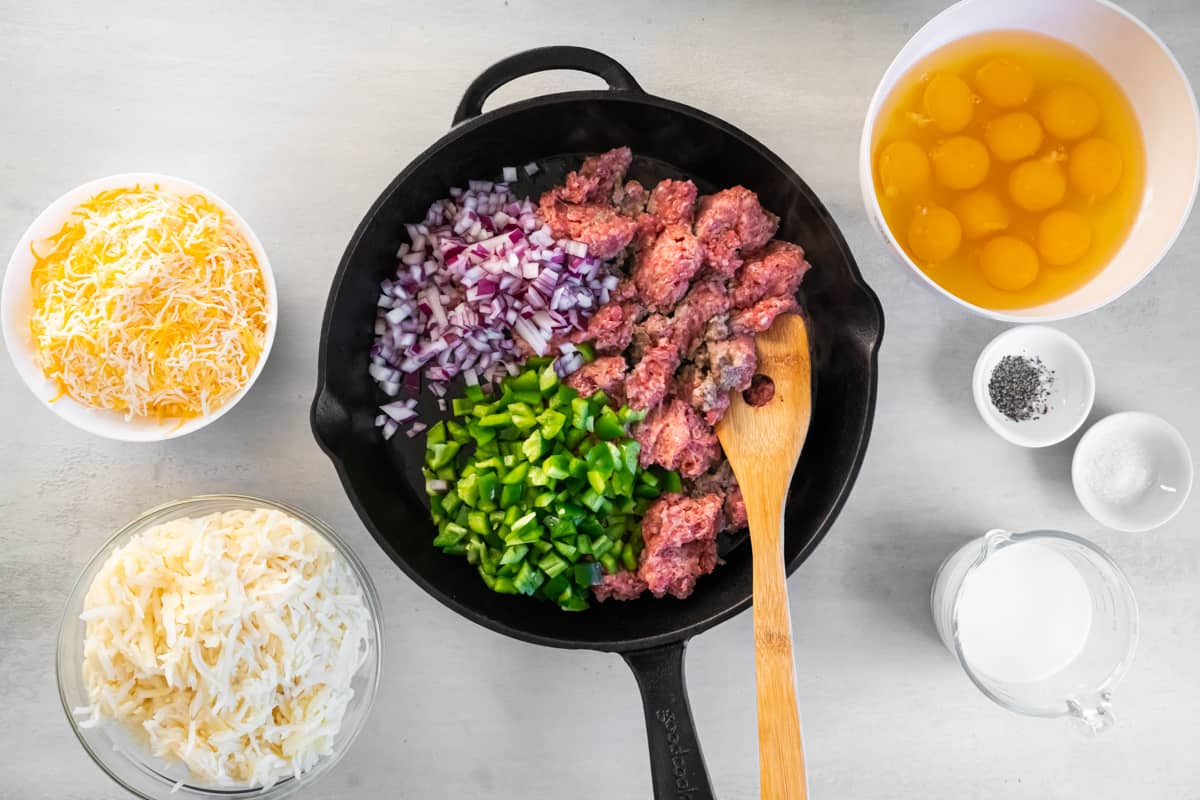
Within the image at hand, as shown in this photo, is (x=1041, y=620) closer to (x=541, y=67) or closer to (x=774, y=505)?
(x=774, y=505)

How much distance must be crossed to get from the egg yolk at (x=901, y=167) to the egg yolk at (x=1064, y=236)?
301 millimetres

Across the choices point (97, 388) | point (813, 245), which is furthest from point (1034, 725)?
point (97, 388)

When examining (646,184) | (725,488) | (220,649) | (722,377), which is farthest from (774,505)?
(220,649)

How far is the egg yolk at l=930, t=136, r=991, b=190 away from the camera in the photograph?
6.27 feet

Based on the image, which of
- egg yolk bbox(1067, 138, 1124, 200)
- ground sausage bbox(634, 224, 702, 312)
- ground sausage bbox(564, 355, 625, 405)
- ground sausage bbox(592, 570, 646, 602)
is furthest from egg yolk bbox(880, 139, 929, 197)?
ground sausage bbox(592, 570, 646, 602)

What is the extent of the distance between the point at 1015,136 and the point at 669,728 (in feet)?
4.82

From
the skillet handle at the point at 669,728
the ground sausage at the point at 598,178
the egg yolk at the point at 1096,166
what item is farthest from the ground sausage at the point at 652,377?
the egg yolk at the point at 1096,166

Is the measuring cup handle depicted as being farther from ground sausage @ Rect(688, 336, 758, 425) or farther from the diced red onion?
the diced red onion

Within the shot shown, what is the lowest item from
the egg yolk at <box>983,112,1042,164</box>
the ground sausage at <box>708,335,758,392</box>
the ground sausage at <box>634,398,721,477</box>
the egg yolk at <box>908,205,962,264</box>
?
the ground sausage at <box>634,398,721,477</box>

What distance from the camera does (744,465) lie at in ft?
6.23

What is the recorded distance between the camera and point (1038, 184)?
6.25 ft

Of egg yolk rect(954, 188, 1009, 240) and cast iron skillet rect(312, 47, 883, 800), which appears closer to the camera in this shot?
cast iron skillet rect(312, 47, 883, 800)

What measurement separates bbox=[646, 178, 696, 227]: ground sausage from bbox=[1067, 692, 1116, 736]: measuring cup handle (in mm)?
1445

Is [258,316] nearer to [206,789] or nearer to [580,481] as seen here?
[580,481]
